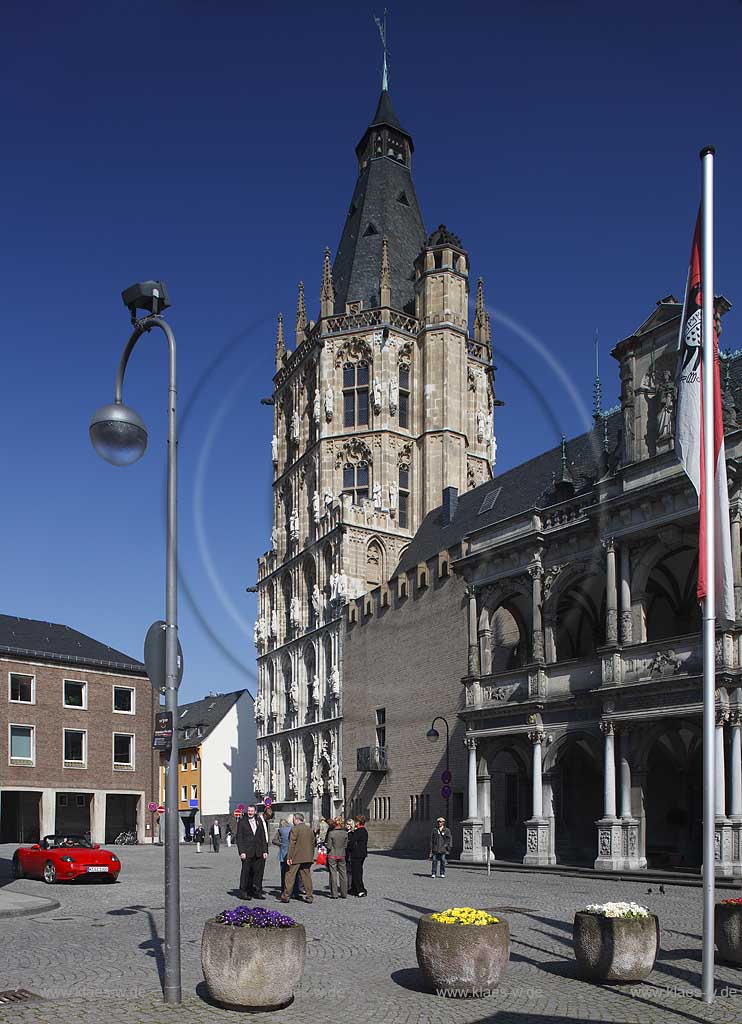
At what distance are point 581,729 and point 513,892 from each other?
10.8 meters

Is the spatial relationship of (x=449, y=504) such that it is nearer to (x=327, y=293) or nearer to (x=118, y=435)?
(x=327, y=293)

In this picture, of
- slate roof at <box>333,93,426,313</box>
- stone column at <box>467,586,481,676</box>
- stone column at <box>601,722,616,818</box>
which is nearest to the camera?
stone column at <box>601,722,616,818</box>

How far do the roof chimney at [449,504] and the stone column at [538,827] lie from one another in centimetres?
2676

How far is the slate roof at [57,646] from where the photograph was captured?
53.8 m

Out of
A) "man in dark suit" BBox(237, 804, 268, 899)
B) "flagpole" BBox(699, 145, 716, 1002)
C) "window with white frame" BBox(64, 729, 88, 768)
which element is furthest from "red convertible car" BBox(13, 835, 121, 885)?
"window with white frame" BBox(64, 729, 88, 768)

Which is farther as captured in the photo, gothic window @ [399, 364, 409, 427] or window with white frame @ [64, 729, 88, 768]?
gothic window @ [399, 364, 409, 427]

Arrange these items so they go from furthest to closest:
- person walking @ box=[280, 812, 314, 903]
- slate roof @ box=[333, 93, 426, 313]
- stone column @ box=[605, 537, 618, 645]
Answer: slate roof @ box=[333, 93, 426, 313], stone column @ box=[605, 537, 618, 645], person walking @ box=[280, 812, 314, 903]

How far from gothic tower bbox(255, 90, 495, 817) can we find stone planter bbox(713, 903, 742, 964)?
4902cm

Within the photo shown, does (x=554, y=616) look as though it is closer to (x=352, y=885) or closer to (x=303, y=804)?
(x=352, y=885)

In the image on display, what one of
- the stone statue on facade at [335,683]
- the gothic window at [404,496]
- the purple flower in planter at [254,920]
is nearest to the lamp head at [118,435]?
the purple flower in planter at [254,920]

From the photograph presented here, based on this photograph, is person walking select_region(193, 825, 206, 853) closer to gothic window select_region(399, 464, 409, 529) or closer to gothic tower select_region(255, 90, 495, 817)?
gothic tower select_region(255, 90, 495, 817)

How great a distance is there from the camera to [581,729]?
Result: 3519cm

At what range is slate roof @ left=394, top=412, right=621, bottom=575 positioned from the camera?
4350 cm

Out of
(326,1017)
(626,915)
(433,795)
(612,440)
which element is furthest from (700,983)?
(433,795)
